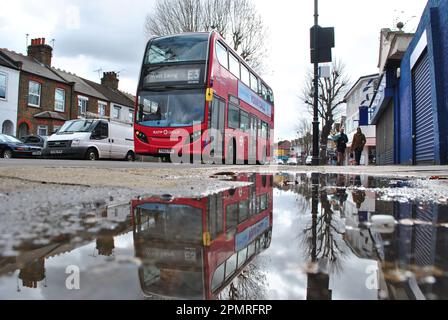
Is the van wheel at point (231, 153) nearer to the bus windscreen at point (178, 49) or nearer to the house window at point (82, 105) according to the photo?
the bus windscreen at point (178, 49)

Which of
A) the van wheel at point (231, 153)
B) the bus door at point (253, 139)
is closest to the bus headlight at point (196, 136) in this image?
the van wheel at point (231, 153)

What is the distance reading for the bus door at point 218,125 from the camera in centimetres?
1002

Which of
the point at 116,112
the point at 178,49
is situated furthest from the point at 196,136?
the point at 116,112

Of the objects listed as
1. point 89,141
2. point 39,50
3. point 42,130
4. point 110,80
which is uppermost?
point 39,50

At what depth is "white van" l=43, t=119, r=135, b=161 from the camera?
12.8 meters

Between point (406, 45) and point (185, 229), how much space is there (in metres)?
16.9

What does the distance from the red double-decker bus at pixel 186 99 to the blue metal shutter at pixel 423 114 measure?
6.37 meters

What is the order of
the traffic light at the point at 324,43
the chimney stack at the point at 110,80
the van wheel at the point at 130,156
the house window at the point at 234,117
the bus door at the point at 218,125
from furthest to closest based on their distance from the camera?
the chimney stack at the point at 110,80
the van wheel at the point at 130,156
the house window at the point at 234,117
the traffic light at the point at 324,43
the bus door at the point at 218,125

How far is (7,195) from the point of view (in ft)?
6.91

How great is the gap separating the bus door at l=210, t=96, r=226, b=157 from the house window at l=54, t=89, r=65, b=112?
70.3 feet

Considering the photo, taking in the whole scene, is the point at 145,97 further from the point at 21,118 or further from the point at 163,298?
the point at 21,118

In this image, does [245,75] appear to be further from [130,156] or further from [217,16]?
[217,16]
